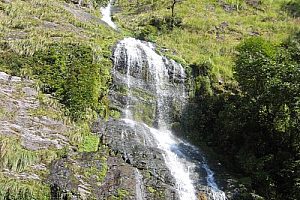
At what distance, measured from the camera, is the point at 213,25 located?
109 ft

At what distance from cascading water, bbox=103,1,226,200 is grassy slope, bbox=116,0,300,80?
2373 millimetres

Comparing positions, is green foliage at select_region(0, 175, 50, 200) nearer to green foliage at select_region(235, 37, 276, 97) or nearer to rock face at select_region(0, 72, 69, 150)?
rock face at select_region(0, 72, 69, 150)

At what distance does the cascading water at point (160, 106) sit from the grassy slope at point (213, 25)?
2.37m

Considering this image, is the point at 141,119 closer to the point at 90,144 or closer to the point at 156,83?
the point at 156,83

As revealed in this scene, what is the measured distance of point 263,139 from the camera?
1844 centimetres

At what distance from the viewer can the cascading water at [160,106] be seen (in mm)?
16547

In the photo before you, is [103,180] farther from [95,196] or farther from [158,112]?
[158,112]

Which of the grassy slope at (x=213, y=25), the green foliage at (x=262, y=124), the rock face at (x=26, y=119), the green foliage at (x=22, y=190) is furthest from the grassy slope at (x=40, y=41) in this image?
the green foliage at (x=262, y=124)

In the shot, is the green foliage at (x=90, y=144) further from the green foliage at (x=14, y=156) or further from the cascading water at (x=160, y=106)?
the green foliage at (x=14, y=156)

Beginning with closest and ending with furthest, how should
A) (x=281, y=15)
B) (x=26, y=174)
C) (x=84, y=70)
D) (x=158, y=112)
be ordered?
(x=26, y=174) → (x=84, y=70) → (x=158, y=112) → (x=281, y=15)

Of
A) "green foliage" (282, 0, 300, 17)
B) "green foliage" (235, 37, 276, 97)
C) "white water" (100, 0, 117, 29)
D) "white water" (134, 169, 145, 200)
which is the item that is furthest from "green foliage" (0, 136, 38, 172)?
"green foliage" (282, 0, 300, 17)

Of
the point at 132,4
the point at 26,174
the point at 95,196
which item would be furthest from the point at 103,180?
the point at 132,4

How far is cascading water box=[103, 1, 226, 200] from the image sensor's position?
1655cm

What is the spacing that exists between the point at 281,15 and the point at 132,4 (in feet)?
46.2
